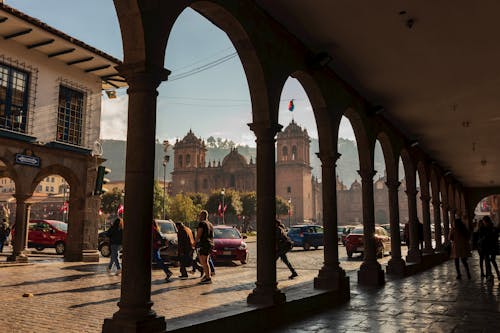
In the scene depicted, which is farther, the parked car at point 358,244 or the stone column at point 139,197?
the parked car at point 358,244

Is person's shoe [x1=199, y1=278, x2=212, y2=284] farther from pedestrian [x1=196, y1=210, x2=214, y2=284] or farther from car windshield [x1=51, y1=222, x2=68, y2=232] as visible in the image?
car windshield [x1=51, y1=222, x2=68, y2=232]

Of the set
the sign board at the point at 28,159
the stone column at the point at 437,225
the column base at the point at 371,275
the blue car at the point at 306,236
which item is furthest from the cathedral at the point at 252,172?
the column base at the point at 371,275

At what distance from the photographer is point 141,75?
4.68 m

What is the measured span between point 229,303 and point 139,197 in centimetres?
342

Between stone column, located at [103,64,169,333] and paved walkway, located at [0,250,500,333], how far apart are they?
0.52 metres

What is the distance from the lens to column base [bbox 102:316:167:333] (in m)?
4.27

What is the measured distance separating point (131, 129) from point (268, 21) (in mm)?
3442

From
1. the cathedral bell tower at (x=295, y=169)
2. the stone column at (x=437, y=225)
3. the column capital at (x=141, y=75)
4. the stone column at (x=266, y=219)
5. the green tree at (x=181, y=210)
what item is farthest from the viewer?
the cathedral bell tower at (x=295, y=169)

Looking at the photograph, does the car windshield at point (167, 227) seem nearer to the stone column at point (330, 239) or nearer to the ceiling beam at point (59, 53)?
the ceiling beam at point (59, 53)

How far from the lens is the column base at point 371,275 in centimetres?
1095

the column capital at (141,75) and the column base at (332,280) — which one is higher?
the column capital at (141,75)

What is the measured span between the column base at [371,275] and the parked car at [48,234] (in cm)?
1515

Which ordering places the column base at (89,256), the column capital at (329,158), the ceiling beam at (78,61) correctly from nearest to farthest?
the column capital at (329,158) → the column base at (89,256) → the ceiling beam at (78,61)

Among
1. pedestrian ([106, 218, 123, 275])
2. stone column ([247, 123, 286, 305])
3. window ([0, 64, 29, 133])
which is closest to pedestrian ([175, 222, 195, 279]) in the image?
pedestrian ([106, 218, 123, 275])
